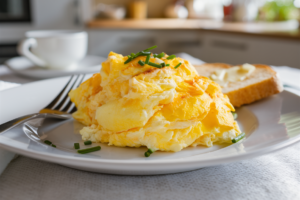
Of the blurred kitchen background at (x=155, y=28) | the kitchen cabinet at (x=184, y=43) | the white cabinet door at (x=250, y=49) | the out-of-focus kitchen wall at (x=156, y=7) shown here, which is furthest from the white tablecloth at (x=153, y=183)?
the out-of-focus kitchen wall at (x=156, y=7)

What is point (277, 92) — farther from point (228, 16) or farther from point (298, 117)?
point (228, 16)

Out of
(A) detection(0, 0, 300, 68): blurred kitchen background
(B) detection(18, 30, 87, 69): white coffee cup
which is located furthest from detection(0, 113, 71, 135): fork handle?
(A) detection(0, 0, 300, 68): blurred kitchen background

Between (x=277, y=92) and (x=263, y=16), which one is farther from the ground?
(x=263, y=16)

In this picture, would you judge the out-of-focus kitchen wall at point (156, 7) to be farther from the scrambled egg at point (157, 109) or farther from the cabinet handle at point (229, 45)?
the scrambled egg at point (157, 109)

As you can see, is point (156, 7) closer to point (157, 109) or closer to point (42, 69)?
point (42, 69)

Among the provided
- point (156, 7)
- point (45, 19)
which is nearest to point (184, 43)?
point (156, 7)

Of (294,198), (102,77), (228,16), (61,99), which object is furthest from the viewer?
(228,16)

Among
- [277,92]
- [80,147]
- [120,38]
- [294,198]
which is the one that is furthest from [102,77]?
[120,38]
